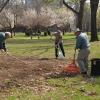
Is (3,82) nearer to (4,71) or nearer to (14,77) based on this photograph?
(14,77)

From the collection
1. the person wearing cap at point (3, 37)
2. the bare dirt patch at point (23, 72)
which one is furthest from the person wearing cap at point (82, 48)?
the person wearing cap at point (3, 37)

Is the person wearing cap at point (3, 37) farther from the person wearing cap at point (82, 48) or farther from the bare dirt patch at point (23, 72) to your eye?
the person wearing cap at point (82, 48)

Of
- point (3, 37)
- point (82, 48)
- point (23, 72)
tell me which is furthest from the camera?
point (3, 37)

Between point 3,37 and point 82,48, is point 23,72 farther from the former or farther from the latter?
point 3,37

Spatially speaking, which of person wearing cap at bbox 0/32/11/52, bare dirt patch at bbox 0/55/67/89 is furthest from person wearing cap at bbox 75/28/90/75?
person wearing cap at bbox 0/32/11/52

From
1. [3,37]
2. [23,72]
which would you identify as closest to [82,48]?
[23,72]

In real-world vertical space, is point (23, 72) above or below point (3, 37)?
below

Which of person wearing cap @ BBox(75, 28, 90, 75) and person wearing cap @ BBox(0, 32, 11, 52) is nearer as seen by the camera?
person wearing cap @ BBox(75, 28, 90, 75)

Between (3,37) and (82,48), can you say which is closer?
(82,48)

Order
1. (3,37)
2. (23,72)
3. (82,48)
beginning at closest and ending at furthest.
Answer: (82,48) → (23,72) → (3,37)

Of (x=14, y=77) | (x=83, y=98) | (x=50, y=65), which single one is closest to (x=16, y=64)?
(x=50, y=65)

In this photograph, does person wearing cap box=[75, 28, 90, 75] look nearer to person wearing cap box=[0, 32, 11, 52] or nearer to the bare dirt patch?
the bare dirt patch

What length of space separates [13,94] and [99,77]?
4953 mm

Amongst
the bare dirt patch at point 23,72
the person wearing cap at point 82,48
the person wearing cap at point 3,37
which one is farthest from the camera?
the person wearing cap at point 3,37
